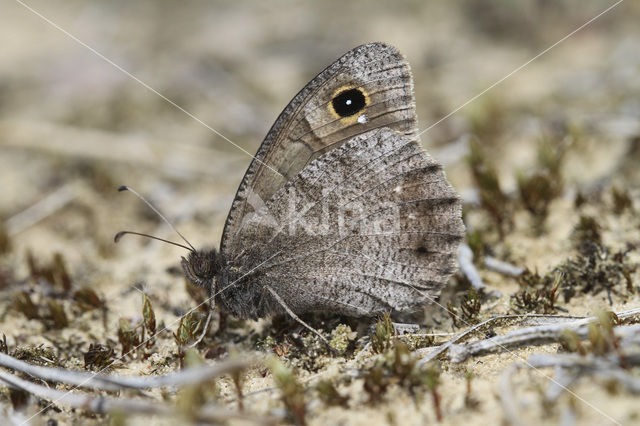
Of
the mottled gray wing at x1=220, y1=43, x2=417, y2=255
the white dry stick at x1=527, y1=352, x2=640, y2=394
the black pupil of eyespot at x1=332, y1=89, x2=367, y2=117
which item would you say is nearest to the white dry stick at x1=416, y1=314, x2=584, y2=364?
the white dry stick at x1=527, y1=352, x2=640, y2=394

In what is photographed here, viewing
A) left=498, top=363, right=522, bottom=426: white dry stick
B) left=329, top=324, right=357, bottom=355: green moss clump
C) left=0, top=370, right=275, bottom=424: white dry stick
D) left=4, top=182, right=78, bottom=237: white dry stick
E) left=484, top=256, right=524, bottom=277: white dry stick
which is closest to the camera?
left=498, top=363, right=522, bottom=426: white dry stick

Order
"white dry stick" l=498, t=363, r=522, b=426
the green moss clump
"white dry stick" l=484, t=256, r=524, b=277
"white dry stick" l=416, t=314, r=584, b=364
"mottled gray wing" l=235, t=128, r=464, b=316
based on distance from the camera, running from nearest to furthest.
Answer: "white dry stick" l=498, t=363, r=522, b=426
"white dry stick" l=416, t=314, r=584, b=364
the green moss clump
"mottled gray wing" l=235, t=128, r=464, b=316
"white dry stick" l=484, t=256, r=524, b=277

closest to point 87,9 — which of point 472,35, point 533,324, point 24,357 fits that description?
point 472,35

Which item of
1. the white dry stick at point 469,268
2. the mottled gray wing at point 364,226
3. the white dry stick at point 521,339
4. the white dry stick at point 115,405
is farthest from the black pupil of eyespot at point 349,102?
the white dry stick at point 115,405

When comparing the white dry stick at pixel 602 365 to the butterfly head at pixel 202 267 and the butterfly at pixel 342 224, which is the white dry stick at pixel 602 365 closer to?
the butterfly at pixel 342 224

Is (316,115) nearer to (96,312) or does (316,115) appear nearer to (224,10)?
(96,312)

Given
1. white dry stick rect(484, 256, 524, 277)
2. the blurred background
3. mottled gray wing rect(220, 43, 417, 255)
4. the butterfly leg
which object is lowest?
the butterfly leg

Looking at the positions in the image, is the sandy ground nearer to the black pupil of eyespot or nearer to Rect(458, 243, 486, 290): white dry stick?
Rect(458, 243, 486, 290): white dry stick
